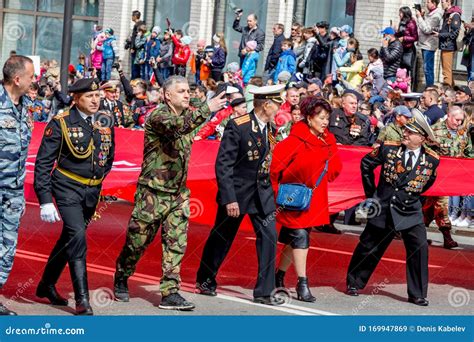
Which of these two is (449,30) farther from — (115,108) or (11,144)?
(11,144)

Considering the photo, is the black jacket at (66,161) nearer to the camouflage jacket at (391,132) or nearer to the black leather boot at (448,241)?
the camouflage jacket at (391,132)

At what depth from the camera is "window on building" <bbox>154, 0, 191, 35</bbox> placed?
107 ft

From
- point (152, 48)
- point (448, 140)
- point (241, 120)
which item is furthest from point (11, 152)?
point (152, 48)

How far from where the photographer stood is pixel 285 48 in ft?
81.7

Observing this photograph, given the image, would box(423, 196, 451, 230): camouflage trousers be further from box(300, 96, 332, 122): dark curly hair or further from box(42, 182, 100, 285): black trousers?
box(42, 182, 100, 285): black trousers

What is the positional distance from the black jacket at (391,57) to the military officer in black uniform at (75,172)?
1350 centimetres

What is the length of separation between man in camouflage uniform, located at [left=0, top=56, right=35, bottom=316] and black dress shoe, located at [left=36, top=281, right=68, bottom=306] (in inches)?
30.2

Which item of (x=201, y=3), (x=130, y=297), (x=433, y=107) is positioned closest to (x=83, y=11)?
(x=201, y=3)

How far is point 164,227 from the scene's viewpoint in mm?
11039

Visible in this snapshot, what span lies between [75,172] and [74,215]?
0.36 metres

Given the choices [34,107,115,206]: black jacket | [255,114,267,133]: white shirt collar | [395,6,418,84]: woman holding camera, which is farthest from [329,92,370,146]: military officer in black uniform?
[34,107,115,206]: black jacket

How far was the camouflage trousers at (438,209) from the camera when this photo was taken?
16.9 metres

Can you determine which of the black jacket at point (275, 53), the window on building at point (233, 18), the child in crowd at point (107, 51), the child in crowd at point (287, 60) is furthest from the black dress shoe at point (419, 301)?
the child in crowd at point (107, 51)

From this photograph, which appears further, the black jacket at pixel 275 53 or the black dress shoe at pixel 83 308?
the black jacket at pixel 275 53
